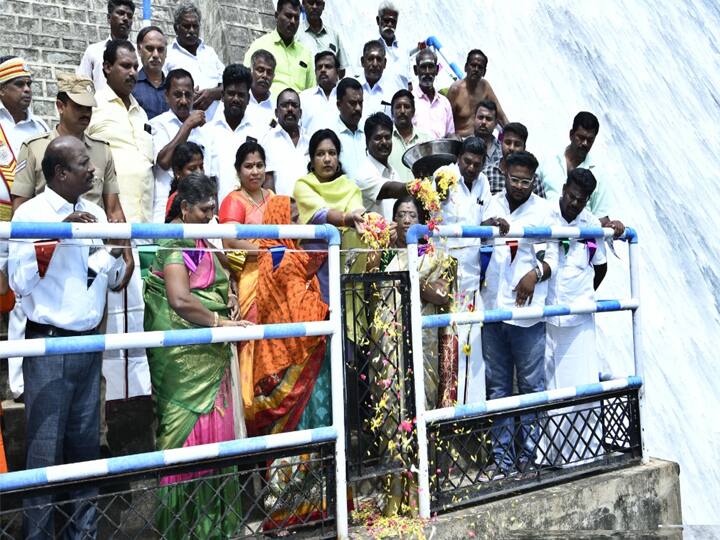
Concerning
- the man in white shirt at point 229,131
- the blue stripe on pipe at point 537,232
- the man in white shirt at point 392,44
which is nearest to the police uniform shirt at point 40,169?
the man in white shirt at point 229,131

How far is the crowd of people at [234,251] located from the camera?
10.8ft

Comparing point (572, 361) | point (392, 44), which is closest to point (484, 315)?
point (572, 361)

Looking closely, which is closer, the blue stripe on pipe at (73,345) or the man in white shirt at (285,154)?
the blue stripe on pipe at (73,345)

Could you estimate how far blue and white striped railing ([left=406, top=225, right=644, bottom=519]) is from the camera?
3650 millimetres

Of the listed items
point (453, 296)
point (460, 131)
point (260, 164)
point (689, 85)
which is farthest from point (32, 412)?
point (689, 85)

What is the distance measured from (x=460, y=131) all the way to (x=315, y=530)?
5.16 meters

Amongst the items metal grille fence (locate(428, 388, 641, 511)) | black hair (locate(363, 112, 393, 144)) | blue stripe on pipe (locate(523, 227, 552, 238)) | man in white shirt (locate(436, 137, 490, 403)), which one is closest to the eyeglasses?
man in white shirt (locate(436, 137, 490, 403))

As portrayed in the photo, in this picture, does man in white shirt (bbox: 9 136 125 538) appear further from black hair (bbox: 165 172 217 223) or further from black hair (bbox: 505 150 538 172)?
black hair (bbox: 505 150 538 172)

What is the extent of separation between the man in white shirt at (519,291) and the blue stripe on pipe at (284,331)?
5.40 feet

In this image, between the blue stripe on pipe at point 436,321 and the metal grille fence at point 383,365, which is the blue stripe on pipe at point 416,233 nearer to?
the metal grille fence at point 383,365

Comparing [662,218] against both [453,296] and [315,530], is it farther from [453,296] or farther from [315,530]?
[315,530]

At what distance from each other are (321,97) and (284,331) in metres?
3.93

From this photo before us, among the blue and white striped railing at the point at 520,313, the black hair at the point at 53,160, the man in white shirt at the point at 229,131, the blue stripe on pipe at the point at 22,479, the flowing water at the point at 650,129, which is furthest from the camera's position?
the flowing water at the point at 650,129

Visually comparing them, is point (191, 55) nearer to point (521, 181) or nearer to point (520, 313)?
point (521, 181)
